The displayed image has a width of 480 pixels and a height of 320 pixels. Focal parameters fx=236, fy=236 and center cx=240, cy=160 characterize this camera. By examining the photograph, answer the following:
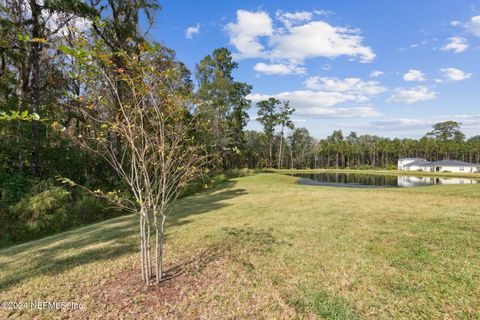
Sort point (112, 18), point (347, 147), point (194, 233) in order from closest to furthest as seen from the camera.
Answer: point (194, 233) < point (112, 18) < point (347, 147)

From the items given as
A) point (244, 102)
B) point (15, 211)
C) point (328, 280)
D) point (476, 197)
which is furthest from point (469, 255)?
point (244, 102)

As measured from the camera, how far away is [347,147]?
51.4m

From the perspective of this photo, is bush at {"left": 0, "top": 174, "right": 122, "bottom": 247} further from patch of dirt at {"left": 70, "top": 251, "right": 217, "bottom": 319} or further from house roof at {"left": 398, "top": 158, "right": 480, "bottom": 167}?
house roof at {"left": 398, "top": 158, "right": 480, "bottom": 167}

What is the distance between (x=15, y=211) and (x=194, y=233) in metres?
5.83

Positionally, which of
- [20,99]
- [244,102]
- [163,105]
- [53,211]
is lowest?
[53,211]

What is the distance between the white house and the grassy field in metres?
45.6

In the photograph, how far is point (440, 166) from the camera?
4003 centimetres

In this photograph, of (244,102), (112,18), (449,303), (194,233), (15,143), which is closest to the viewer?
(449,303)

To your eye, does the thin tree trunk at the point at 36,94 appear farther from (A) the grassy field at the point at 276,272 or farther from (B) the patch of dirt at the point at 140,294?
(B) the patch of dirt at the point at 140,294

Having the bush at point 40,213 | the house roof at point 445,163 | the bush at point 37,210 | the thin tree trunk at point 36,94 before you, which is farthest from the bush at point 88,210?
the house roof at point 445,163

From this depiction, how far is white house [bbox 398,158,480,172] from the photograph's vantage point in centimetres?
3814

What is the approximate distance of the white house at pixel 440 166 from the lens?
38138 mm

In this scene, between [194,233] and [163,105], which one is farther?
[194,233]

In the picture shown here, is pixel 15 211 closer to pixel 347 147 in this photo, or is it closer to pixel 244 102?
pixel 244 102
